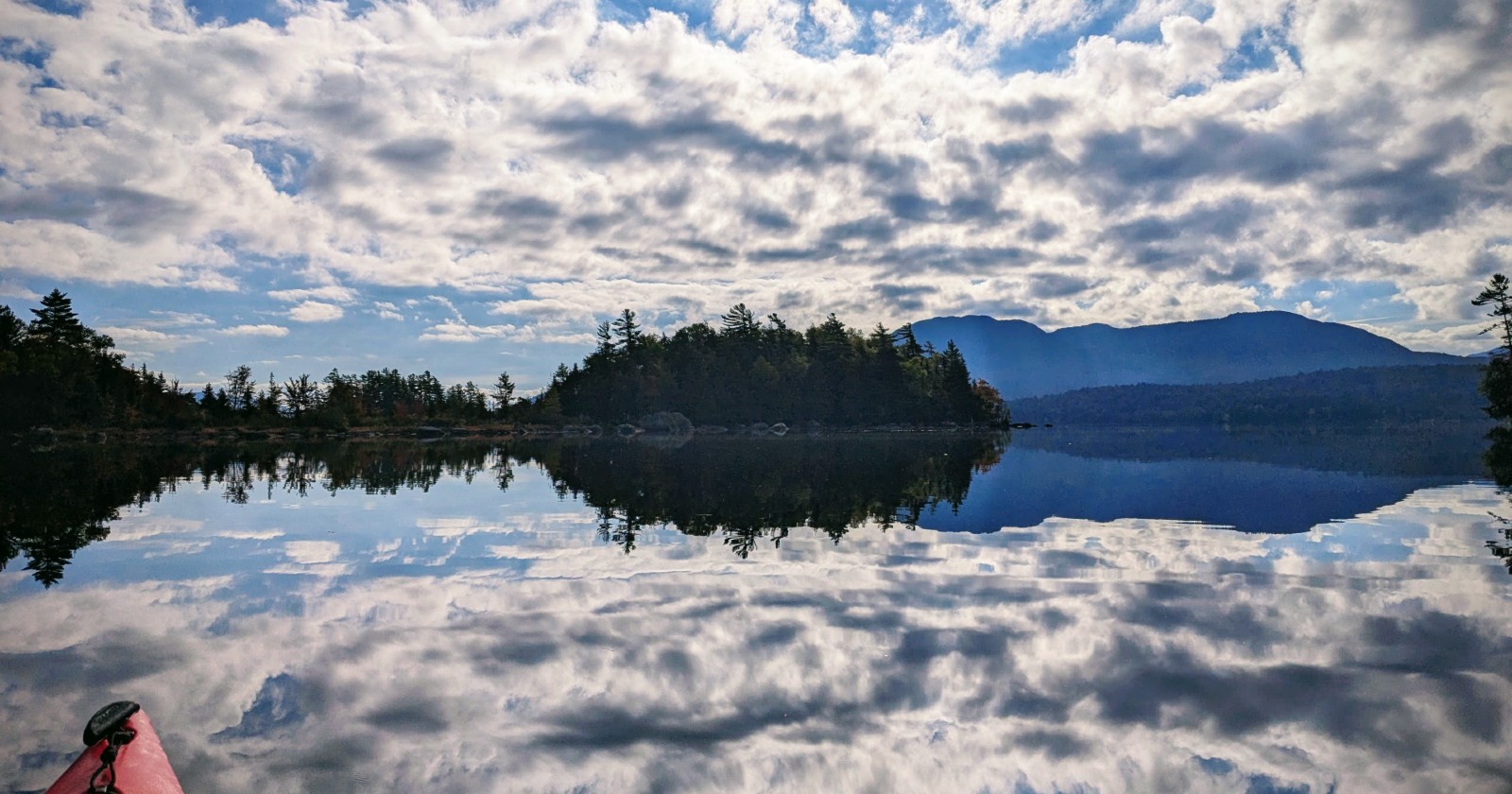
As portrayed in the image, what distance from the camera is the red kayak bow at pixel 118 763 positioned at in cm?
489

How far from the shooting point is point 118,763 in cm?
510

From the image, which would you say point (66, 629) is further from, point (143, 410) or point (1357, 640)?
point (143, 410)

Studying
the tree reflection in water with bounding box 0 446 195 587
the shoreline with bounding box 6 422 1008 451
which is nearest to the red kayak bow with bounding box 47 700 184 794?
the tree reflection in water with bounding box 0 446 195 587

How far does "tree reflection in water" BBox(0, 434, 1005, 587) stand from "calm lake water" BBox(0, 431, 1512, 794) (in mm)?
470

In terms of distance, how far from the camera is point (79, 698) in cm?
766

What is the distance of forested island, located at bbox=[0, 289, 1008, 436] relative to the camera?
386 feet

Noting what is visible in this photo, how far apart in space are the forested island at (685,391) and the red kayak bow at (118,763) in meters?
119

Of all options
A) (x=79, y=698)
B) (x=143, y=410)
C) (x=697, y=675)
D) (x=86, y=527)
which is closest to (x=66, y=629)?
(x=79, y=698)

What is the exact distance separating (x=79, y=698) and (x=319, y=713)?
8.05 feet

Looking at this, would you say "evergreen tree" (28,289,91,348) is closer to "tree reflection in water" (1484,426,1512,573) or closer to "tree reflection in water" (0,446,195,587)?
"tree reflection in water" (0,446,195,587)

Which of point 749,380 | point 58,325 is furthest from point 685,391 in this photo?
point 58,325

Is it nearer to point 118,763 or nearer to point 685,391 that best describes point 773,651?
point 118,763

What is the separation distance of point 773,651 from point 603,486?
21.2 metres

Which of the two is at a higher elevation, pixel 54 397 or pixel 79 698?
pixel 54 397
